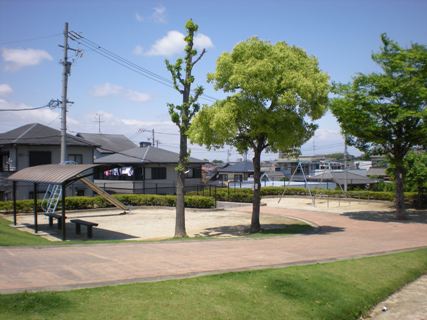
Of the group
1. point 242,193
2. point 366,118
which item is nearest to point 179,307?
point 366,118

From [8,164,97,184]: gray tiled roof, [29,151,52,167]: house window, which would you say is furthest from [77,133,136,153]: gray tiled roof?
[8,164,97,184]: gray tiled roof

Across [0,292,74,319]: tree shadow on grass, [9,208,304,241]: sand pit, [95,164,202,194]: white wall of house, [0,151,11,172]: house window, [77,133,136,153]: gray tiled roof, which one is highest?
[77,133,136,153]: gray tiled roof

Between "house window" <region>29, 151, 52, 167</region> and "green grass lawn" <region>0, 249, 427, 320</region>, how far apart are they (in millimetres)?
29251

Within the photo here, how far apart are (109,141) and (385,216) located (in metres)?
38.1

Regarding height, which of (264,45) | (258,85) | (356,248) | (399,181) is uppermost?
(264,45)

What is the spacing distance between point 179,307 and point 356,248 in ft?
27.6

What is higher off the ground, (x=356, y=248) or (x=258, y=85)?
(x=258, y=85)

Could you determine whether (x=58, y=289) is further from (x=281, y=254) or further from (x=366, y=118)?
(x=366, y=118)

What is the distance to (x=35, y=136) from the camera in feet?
115

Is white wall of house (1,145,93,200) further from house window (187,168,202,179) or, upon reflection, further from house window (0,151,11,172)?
house window (187,168,202,179)

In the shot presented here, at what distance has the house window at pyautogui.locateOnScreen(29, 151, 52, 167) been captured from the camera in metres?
34.2

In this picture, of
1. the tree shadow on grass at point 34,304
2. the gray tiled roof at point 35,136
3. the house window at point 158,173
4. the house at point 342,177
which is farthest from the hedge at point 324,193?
the tree shadow on grass at point 34,304

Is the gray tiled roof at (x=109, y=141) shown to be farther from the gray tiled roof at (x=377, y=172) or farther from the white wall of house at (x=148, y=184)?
the gray tiled roof at (x=377, y=172)

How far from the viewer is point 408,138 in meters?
22.1
